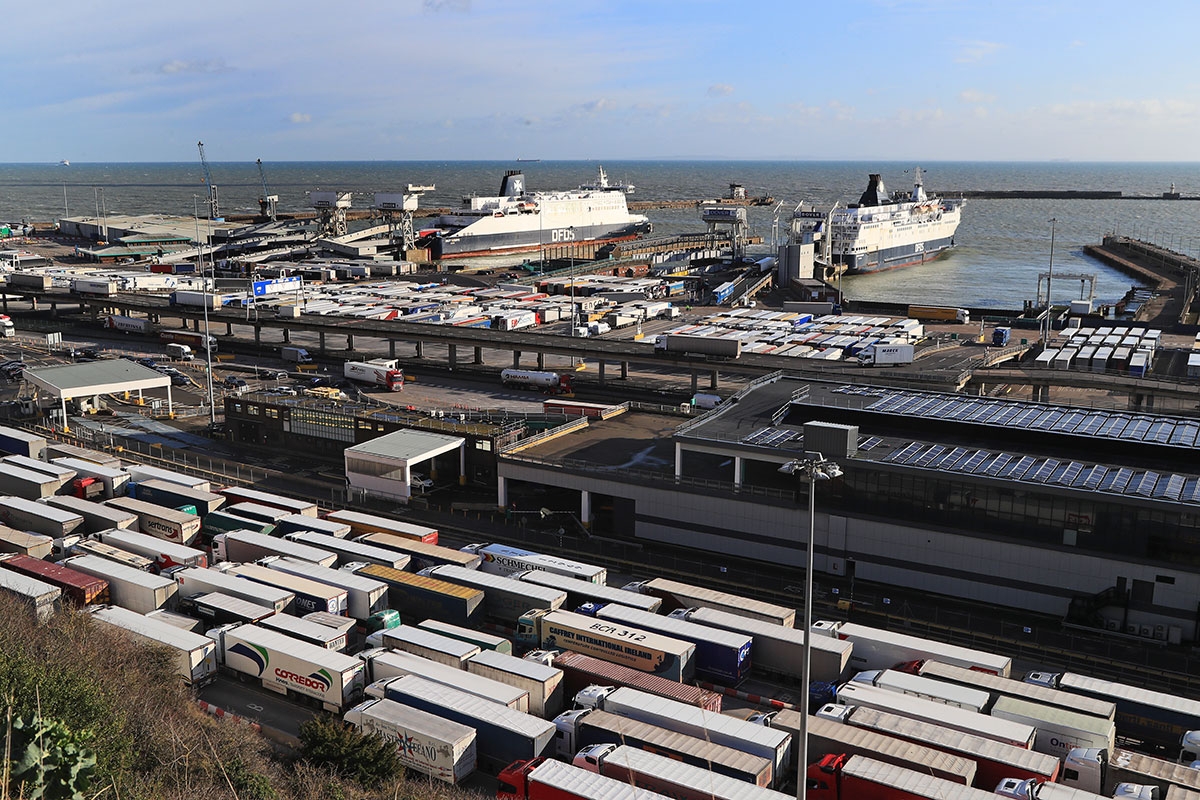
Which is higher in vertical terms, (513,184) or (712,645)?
(513,184)

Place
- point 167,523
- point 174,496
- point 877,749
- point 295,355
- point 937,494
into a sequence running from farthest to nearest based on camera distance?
1. point 295,355
2. point 174,496
3. point 167,523
4. point 937,494
5. point 877,749

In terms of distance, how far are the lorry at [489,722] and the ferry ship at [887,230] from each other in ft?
293

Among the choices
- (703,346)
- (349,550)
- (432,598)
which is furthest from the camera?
(703,346)

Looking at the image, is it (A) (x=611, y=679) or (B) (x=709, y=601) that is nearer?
(A) (x=611, y=679)

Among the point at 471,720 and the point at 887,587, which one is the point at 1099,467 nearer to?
the point at 887,587

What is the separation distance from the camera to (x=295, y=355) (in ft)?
222

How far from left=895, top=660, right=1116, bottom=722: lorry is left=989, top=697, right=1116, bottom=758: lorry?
0.29 meters

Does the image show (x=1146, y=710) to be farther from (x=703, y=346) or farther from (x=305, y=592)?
(x=703, y=346)

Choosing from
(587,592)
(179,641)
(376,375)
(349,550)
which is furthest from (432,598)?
(376,375)

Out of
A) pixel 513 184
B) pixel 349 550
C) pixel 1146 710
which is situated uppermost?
pixel 513 184

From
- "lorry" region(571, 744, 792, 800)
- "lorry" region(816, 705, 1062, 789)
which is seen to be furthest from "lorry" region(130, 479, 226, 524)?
"lorry" region(816, 705, 1062, 789)

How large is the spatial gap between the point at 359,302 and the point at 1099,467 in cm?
6383

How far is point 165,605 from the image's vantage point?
1180 inches

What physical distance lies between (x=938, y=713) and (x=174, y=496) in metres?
29.5
